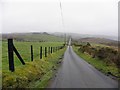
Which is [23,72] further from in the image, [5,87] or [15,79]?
[5,87]

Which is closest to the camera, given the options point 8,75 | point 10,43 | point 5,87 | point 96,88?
point 5,87

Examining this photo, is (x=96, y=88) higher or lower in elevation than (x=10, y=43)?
lower

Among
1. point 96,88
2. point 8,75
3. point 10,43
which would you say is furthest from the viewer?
point 10,43

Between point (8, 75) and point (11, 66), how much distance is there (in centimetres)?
140

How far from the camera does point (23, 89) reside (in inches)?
414

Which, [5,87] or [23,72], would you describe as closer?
[5,87]

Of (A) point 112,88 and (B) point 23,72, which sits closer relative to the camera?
(A) point 112,88

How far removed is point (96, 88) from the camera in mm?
11227

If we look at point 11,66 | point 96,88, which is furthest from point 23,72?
point 96,88

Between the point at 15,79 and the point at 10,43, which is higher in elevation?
the point at 10,43

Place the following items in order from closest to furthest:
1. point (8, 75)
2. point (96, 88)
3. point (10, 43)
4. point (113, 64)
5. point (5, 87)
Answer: point (5, 87) → point (96, 88) → point (8, 75) → point (10, 43) → point (113, 64)

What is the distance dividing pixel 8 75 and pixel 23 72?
1817 mm

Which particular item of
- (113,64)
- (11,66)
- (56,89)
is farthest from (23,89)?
(113,64)

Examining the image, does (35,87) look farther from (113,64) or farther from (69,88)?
(113,64)
